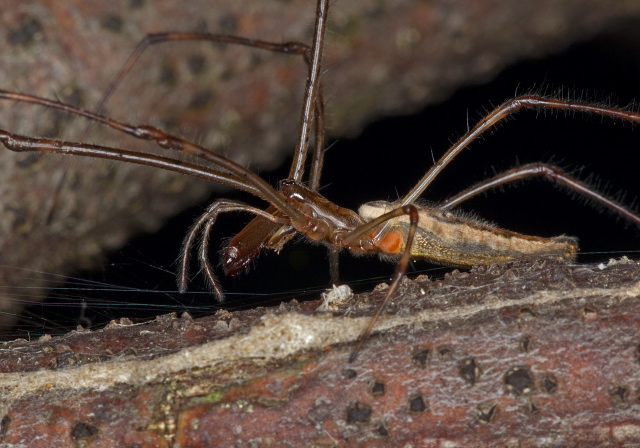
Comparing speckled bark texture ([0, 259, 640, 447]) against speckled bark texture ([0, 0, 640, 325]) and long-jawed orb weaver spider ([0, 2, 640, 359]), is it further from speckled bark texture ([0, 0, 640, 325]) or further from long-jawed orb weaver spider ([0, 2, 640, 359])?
speckled bark texture ([0, 0, 640, 325])

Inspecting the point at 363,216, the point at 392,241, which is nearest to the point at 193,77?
the point at 363,216

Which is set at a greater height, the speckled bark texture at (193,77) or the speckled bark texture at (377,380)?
the speckled bark texture at (193,77)

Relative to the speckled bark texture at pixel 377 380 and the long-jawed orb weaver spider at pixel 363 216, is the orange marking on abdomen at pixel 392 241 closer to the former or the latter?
the long-jawed orb weaver spider at pixel 363 216

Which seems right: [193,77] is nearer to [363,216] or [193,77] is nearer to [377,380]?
[363,216]

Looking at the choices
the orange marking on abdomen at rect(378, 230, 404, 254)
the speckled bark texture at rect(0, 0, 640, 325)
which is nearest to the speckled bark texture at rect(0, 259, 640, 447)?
the speckled bark texture at rect(0, 0, 640, 325)

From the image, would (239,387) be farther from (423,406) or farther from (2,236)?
(2,236)

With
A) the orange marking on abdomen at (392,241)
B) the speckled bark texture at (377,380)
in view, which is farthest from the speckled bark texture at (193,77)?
the speckled bark texture at (377,380)

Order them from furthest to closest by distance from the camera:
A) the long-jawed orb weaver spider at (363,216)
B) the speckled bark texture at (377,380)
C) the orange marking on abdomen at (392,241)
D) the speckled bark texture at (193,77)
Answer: the orange marking on abdomen at (392,241) < the long-jawed orb weaver spider at (363,216) < the speckled bark texture at (193,77) < the speckled bark texture at (377,380)

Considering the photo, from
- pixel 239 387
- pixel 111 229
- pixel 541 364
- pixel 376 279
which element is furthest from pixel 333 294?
pixel 111 229
